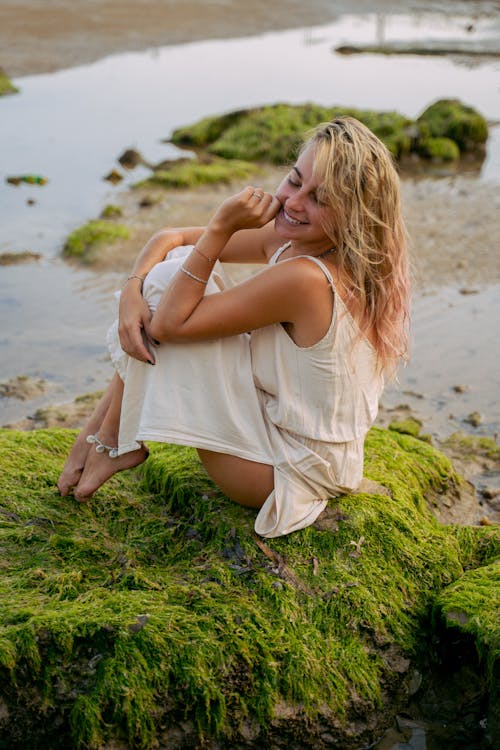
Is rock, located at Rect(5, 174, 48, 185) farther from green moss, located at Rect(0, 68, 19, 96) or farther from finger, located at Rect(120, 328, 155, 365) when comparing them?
finger, located at Rect(120, 328, 155, 365)

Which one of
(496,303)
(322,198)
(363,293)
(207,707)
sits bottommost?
(496,303)

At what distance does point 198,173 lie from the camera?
1127 centimetres

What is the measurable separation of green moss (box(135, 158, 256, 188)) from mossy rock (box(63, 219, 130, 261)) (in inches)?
66.5

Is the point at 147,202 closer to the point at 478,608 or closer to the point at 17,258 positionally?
the point at 17,258

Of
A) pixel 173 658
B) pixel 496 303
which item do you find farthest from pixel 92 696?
pixel 496 303

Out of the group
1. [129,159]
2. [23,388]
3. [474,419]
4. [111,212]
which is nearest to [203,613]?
[474,419]

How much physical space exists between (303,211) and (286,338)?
1.67ft

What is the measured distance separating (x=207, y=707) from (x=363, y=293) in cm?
166

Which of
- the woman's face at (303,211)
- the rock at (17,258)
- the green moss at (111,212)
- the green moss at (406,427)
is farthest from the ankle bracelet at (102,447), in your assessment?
the green moss at (111,212)

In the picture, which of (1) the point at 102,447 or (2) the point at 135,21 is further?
(2) the point at 135,21

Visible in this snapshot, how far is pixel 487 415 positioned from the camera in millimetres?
6191

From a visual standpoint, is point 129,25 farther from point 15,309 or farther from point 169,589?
point 169,589

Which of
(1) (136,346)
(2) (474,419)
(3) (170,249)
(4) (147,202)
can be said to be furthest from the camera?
(4) (147,202)

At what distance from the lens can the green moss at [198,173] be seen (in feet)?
36.1
